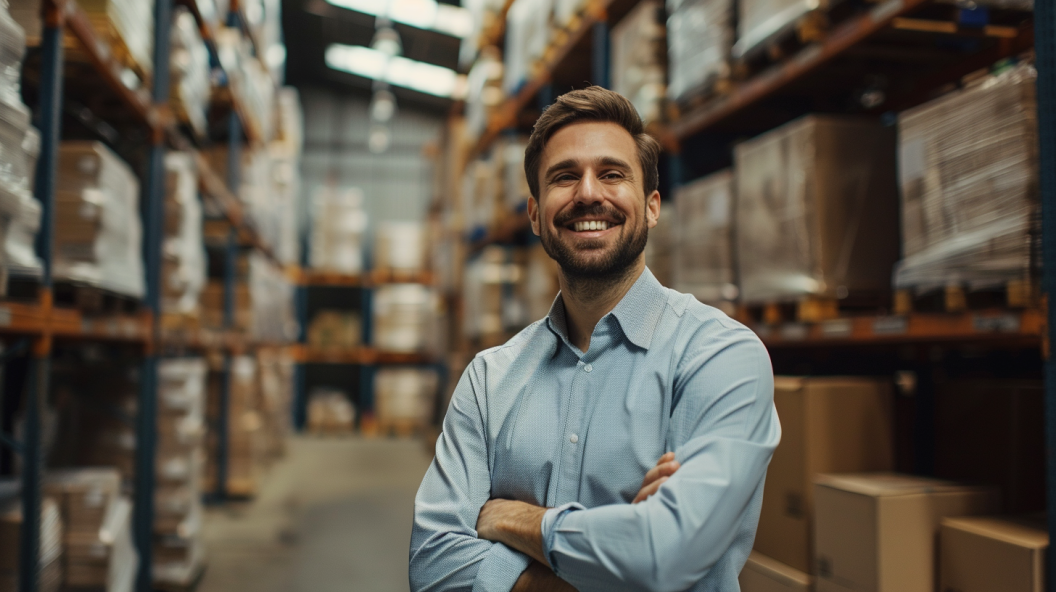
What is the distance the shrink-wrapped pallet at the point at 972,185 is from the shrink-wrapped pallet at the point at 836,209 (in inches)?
14.3

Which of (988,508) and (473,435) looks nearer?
(473,435)

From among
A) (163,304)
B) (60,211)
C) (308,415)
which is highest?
(60,211)

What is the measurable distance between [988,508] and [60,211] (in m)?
4.18

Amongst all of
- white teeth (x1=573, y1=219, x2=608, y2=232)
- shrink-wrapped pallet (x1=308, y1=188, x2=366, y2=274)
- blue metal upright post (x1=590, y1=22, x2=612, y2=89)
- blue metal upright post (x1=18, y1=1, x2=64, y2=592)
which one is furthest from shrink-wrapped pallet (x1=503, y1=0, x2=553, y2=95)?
shrink-wrapped pallet (x1=308, y1=188, x2=366, y2=274)

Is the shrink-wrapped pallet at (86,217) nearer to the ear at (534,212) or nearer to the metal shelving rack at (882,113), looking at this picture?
the ear at (534,212)

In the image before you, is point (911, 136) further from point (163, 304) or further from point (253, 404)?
point (253, 404)

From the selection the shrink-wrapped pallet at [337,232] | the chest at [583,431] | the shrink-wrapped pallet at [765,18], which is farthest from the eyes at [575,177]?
the shrink-wrapped pallet at [337,232]

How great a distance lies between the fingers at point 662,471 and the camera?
5.38ft

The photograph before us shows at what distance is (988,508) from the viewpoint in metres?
2.71

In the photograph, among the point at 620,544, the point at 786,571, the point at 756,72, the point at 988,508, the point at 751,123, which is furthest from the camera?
the point at 751,123

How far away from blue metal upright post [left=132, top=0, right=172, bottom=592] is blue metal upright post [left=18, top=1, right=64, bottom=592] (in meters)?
1.33

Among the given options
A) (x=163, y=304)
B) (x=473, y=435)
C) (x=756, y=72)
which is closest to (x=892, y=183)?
(x=756, y=72)

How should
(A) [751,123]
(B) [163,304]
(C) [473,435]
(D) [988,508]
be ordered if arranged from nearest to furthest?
(C) [473,435], (D) [988,508], (A) [751,123], (B) [163,304]

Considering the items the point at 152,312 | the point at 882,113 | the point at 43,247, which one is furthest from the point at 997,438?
the point at 152,312
